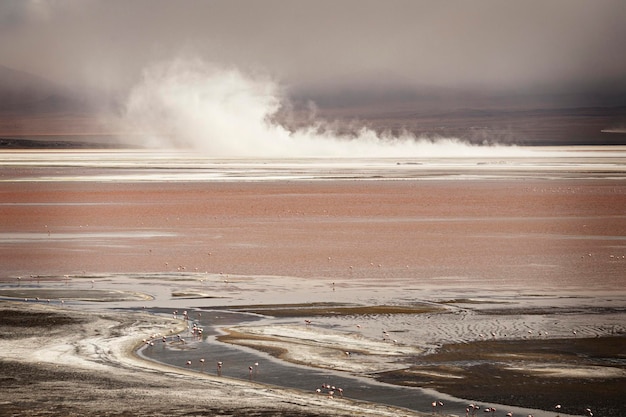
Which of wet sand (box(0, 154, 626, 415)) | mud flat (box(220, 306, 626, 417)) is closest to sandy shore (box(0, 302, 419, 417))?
wet sand (box(0, 154, 626, 415))

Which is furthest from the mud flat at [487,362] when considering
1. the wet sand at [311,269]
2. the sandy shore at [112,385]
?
the sandy shore at [112,385]

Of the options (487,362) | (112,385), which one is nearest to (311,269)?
(487,362)

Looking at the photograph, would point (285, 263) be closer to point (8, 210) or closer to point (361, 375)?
point (361, 375)

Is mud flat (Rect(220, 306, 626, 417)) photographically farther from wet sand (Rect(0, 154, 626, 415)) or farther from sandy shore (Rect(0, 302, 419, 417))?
sandy shore (Rect(0, 302, 419, 417))

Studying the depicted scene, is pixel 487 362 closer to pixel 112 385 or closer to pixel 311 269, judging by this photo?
pixel 112 385

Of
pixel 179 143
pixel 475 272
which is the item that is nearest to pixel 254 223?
pixel 475 272

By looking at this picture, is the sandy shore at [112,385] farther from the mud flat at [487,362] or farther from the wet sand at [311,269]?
the mud flat at [487,362]
